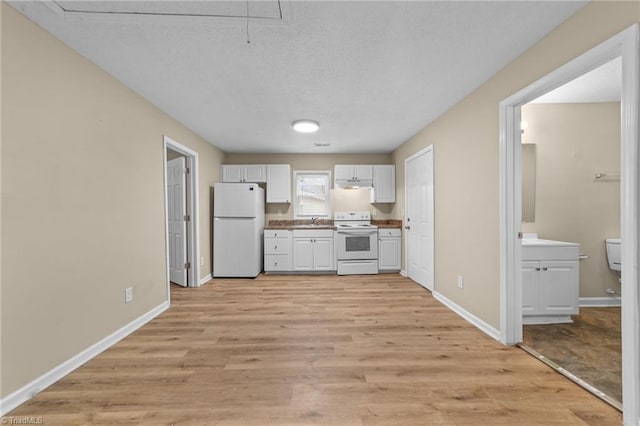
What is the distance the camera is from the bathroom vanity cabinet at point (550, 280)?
252 centimetres

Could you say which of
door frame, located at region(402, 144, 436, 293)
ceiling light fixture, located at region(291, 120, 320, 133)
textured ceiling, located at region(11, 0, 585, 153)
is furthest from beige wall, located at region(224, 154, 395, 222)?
textured ceiling, located at region(11, 0, 585, 153)

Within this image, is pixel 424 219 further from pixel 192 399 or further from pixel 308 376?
pixel 192 399

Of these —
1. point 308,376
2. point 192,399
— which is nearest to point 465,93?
point 308,376

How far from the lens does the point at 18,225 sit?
154 cm

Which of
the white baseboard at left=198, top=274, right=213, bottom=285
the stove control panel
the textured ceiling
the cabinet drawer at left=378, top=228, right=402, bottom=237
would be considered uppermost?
the textured ceiling

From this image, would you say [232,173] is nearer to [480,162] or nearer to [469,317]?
[480,162]

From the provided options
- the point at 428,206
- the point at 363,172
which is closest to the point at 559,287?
the point at 428,206

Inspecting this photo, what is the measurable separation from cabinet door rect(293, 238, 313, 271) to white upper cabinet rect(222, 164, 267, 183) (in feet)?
4.75

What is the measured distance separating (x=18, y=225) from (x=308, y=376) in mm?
2012

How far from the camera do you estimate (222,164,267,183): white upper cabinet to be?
16.4ft

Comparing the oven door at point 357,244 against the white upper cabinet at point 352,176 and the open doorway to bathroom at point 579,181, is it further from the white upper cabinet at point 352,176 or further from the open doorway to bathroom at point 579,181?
the open doorway to bathroom at point 579,181

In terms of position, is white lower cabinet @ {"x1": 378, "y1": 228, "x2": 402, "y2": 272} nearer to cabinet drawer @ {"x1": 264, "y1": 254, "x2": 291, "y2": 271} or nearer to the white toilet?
cabinet drawer @ {"x1": 264, "y1": 254, "x2": 291, "y2": 271}

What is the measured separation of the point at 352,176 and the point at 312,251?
64.8 inches

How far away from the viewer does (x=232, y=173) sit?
500 cm
